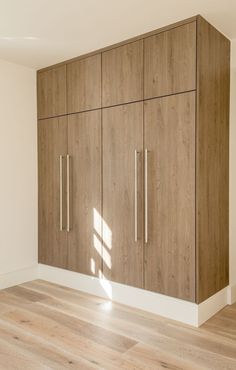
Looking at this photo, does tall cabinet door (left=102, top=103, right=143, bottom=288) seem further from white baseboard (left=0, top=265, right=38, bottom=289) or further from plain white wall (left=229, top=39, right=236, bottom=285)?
white baseboard (left=0, top=265, right=38, bottom=289)

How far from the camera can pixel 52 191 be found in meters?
3.86

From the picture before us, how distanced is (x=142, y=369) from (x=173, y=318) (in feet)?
2.65

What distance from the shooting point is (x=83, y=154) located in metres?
3.54

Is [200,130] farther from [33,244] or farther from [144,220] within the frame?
[33,244]

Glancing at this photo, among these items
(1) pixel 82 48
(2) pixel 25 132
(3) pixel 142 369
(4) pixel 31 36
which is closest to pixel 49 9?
(4) pixel 31 36

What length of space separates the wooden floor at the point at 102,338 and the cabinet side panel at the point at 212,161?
0.36 m

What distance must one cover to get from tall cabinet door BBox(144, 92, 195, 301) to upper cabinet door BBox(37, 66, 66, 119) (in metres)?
1.18

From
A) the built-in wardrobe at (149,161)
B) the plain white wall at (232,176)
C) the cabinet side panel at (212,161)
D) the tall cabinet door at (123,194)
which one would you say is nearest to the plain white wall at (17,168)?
the built-in wardrobe at (149,161)

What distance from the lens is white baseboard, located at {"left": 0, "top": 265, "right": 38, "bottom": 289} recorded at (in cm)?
368

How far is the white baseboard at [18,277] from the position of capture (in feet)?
12.1

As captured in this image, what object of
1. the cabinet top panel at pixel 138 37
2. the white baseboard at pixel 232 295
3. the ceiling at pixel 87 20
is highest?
the ceiling at pixel 87 20

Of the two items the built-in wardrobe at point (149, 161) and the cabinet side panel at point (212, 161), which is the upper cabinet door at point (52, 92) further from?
the cabinet side panel at point (212, 161)

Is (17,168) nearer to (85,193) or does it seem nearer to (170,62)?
(85,193)

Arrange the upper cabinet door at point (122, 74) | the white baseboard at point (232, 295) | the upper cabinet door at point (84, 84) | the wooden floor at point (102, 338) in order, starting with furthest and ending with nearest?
1. the upper cabinet door at point (84, 84)
2. the white baseboard at point (232, 295)
3. the upper cabinet door at point (122, 74)
4. the wooden floor at point (102, 338)
